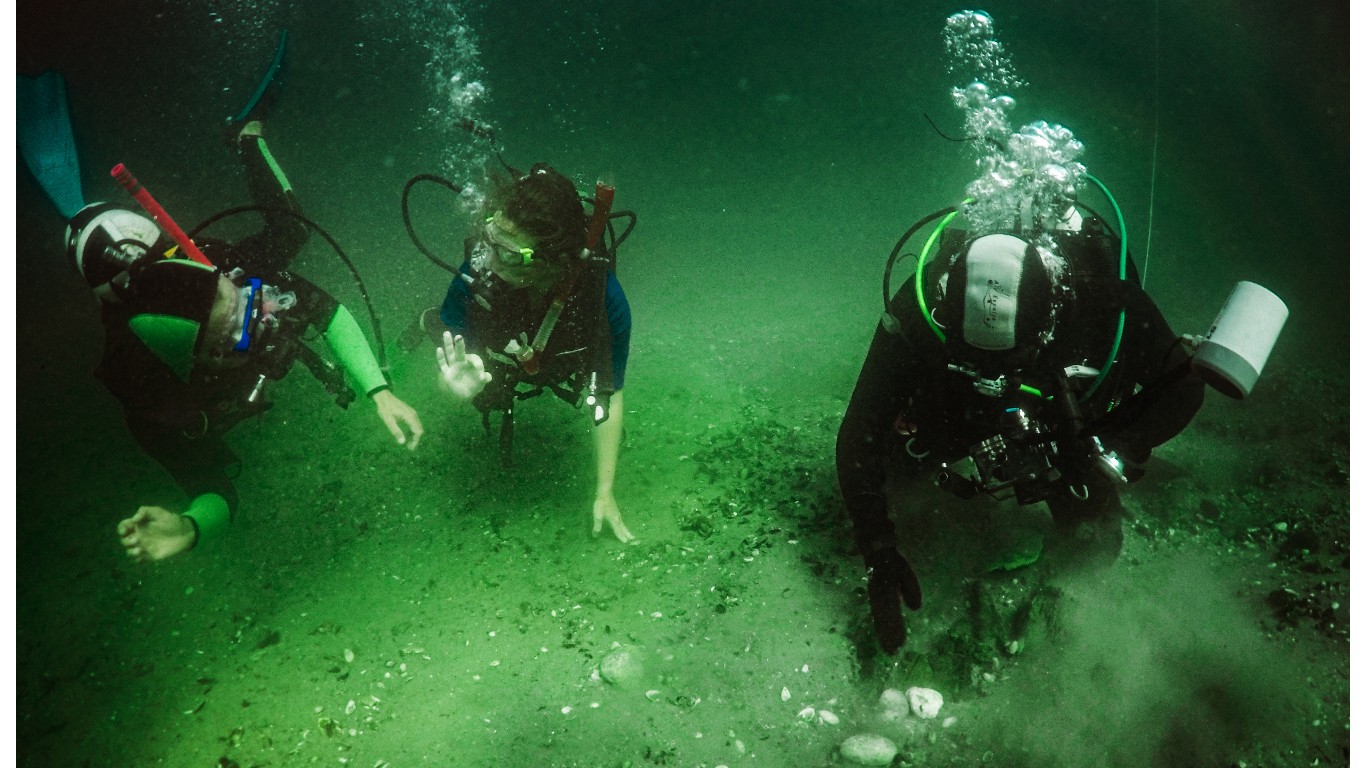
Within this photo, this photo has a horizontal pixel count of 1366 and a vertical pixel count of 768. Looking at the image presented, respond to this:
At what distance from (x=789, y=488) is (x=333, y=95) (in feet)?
55.2

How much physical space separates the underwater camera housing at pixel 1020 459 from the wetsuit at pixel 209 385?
3341 mm

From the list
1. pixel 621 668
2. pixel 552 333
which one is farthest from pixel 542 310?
pixel 621 668

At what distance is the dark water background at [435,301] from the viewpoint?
295cm

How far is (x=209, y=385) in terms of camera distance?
2918 mm

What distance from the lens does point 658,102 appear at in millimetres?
25422

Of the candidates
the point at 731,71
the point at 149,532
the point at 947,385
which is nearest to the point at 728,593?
the point at 947,385

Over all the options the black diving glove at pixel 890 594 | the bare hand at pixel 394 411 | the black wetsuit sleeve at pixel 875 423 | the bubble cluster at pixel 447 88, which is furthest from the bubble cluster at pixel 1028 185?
the bubble cluster at pixel 447 88

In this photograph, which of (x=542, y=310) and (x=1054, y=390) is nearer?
(x=1054, y=390)

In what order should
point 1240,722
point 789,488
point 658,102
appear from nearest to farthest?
point 1240,722 → point 789,488 → point 658,102

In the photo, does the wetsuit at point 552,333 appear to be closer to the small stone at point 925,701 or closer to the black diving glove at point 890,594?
the black diving glove at point 890,594

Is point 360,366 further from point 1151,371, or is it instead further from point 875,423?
point 1151,371

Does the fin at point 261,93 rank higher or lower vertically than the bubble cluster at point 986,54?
higher

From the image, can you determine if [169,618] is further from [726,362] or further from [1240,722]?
[1240,722]

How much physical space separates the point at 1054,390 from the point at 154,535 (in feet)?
13.8
